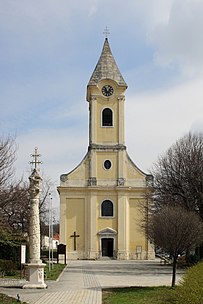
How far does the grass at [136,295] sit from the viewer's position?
18125 millimetres

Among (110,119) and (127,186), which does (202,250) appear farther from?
(110,119)

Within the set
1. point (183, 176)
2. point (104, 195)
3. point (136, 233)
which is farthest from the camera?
point (104, 195)

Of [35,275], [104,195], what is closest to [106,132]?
[104,195]

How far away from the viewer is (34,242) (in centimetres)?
2453

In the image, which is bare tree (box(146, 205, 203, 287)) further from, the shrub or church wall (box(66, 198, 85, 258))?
church wall (box(66, 198, 85, 258))

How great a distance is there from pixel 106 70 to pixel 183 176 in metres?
24.1

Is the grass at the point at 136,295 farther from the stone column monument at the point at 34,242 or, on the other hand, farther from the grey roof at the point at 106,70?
the grey roof at the point at 106,70

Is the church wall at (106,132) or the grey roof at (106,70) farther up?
the grey roof at (106,70)

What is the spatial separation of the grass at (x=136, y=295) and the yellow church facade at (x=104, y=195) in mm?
35394

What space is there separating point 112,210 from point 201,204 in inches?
813

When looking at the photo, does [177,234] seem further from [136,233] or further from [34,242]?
[136,233]

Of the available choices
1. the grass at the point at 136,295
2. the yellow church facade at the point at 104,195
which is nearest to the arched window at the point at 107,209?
the yellow church facade at the point at 104,195

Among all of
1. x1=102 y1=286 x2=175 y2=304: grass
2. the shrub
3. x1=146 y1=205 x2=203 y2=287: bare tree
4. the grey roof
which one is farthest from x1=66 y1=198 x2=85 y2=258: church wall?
the shrub

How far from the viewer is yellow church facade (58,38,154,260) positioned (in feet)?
191
